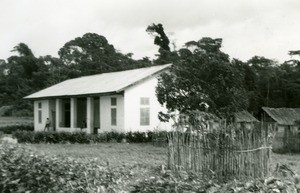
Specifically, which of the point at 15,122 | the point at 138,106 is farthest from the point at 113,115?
the point at 15,122

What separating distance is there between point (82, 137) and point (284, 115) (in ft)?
85.5

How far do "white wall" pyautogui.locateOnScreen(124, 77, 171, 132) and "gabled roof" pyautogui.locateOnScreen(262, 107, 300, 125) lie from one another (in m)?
18.9

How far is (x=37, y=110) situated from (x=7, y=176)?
1203 inches

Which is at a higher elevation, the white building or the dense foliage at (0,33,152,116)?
the dense foliage at (0,33,152,116)

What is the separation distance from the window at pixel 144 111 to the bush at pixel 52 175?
19.3 meters

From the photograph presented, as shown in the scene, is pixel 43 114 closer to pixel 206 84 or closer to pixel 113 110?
pixel 113 110

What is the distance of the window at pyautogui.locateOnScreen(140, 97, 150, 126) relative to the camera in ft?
92.5

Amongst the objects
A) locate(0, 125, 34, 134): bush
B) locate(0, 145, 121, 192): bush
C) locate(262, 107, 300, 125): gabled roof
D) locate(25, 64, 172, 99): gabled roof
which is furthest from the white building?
locate(262, 107, 300, 125): gabled roof

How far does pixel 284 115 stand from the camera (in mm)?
45062

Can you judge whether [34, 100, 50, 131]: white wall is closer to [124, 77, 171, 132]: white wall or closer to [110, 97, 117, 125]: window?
[110, 97, 117, 125]: window

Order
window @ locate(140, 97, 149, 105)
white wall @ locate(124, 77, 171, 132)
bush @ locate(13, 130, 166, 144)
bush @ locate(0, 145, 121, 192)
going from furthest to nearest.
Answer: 1. window @ locate(140, 97, 149, 105)
2. white wall @ locate(124, 77, 171, 132)
3. bush @ locate(13, 130, 166, 144)
4. bush @ locate(0, 145, 121, 192)

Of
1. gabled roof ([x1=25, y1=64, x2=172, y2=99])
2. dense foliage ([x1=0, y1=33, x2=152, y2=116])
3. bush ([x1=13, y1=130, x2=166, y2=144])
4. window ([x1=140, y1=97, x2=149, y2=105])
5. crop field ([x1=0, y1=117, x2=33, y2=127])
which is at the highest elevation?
dense foliage ([x1=0, y1=33, x2=152, y2=116])

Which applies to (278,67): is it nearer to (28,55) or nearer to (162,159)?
(28,55)

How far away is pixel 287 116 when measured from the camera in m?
44.9
